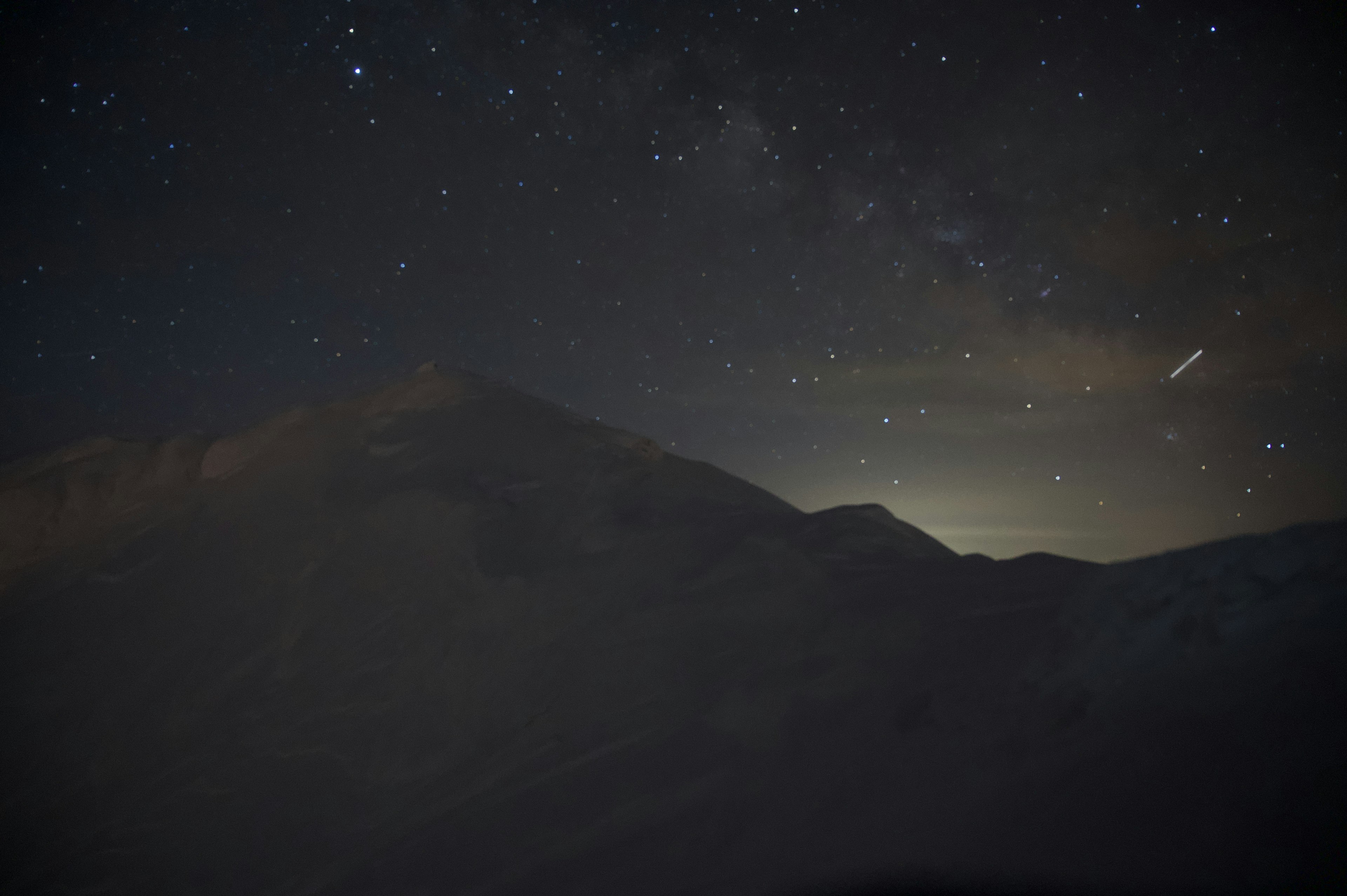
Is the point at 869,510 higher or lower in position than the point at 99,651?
higher

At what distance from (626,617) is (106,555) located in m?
11.1

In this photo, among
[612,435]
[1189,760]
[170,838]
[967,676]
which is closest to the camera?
[1189,760]

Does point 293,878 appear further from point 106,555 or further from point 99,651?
point 106,555

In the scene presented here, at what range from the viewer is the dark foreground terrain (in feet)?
11.8

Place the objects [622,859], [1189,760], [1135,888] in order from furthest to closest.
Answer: [622,859] → [1189,760] → [1135,888]

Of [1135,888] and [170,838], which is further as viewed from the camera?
[170,838]

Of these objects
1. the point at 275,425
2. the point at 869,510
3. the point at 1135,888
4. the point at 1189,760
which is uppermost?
the point at 275,425

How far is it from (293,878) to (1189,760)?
7.82m

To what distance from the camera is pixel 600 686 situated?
23.7 feet

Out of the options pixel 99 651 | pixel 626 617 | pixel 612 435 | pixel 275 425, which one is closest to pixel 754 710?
pixel 626 617

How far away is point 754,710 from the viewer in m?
5.93

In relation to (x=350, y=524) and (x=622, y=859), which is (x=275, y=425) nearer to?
(x=350, y=524)

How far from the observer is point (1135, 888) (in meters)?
2.97

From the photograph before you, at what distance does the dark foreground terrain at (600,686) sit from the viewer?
361 centimetres
